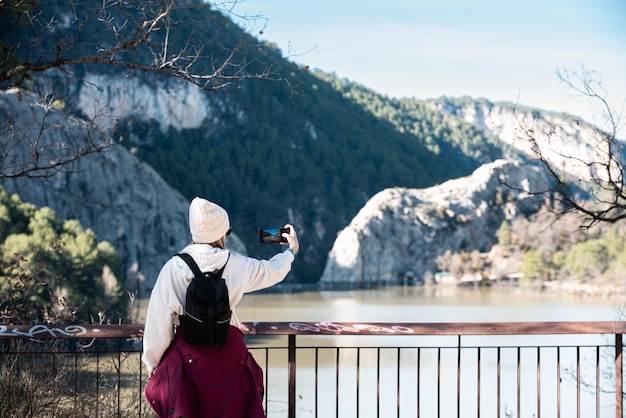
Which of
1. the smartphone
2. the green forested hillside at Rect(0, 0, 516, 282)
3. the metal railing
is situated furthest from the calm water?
the green forested hillside at Rect(0, 0, 516, 282)

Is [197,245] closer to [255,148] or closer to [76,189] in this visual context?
[76,189]

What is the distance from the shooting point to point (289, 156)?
4109 inches

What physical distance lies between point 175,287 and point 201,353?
0.98 ft

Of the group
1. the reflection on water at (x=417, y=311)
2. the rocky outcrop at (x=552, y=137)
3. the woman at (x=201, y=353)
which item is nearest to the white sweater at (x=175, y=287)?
the woman at (x=201, y=353)

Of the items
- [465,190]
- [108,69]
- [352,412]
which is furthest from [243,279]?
[465,190]

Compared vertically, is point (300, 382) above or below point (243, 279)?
below

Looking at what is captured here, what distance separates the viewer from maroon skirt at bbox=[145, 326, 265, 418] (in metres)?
3.47

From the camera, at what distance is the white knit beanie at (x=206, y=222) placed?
3648mm

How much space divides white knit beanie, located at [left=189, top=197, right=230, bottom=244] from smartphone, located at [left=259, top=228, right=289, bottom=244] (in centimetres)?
31

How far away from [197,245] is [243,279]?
9.7 inches

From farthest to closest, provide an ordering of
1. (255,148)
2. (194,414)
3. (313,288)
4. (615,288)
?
(255,148), (313,288), (615,288), (194,414)

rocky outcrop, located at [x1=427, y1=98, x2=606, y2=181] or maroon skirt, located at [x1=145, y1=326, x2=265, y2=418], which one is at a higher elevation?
rocky outcrop, located at [x1=427, y1=98, x2=606, y2=181]

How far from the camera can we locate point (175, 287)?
3584 millimetres

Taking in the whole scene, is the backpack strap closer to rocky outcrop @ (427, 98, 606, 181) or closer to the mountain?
rocky outcrop @ (427, 98, 606, 181)
